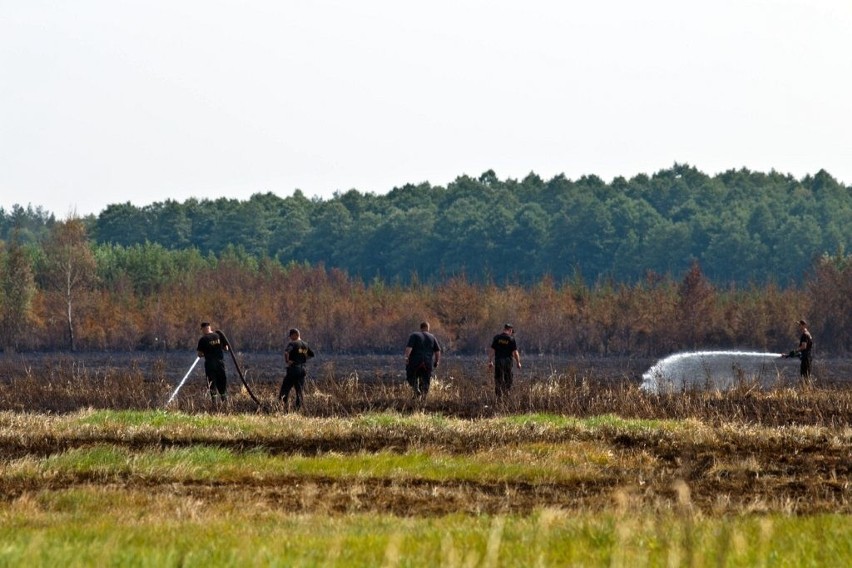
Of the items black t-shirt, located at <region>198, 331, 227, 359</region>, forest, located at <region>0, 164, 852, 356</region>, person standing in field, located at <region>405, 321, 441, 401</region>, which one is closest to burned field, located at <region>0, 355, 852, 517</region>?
person standing in field, located at <region>405, 321, 441, 401</region>

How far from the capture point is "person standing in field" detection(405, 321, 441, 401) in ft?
93.5

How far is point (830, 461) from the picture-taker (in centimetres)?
1825

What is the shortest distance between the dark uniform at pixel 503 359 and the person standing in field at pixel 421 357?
3.75 feet

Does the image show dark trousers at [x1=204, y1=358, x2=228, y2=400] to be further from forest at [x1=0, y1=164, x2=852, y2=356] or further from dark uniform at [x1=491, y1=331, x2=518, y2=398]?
forest at [x1=0, y1=164, x2=852, y2=356]

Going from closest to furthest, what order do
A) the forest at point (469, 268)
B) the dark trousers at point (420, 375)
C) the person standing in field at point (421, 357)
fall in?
1. the person standing in field at point (421, 357)
2. the dark trousers at point (420, 375)
3. the forest at point (469, 268)

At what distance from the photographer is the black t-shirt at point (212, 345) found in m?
27.1

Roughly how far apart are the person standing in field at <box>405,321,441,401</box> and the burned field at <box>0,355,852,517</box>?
0.46 metres

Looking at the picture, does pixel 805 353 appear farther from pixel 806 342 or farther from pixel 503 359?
pixel 503 359

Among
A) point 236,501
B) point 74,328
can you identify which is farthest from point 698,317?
point 236,501

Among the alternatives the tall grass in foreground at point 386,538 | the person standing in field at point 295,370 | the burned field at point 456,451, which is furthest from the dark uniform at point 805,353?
the tall grass in foreground at point 386,538

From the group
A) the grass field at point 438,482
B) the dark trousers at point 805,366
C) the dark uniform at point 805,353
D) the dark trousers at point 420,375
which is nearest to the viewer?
the grass field at point 438,482

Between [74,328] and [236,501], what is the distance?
54.2 metres

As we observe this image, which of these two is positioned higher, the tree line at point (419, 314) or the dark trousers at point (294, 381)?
the tree line at point (419, 314)

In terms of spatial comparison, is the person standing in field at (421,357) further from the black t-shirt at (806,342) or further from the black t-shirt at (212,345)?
the black t-shirt at (806,342)
